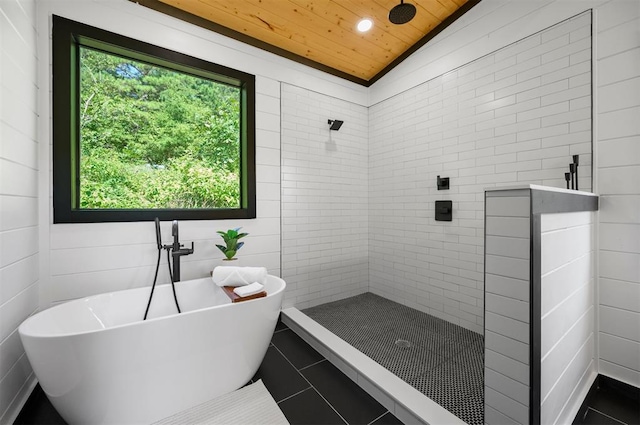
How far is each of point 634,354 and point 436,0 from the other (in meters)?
3.04

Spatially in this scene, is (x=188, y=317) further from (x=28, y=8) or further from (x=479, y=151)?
(x=479, y=151)

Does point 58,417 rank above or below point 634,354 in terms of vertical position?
below

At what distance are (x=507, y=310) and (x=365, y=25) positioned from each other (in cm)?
270

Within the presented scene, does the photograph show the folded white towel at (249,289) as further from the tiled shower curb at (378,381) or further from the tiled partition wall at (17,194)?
the tiled partition wall at (17,194)

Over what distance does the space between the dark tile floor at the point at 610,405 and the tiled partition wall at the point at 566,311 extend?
0.27 feet

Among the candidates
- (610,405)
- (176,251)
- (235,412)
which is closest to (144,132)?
(176,251)

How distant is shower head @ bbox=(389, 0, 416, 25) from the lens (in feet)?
7.54

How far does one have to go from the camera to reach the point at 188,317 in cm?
148

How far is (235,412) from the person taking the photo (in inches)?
61.8

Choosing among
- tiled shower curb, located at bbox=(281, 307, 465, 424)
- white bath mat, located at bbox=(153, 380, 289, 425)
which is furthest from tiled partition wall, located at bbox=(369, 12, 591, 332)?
white bath mat, located at bbox=(153, 380, 289, 425)

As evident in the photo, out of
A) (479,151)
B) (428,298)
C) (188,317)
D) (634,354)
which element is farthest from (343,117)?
(634,354)

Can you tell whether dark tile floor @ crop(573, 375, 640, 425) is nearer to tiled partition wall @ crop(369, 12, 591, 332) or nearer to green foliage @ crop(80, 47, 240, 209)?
tiled partition wall @ crop(369, 12, 591, 332)

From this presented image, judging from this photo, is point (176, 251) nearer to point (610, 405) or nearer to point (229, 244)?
point (229, 244)

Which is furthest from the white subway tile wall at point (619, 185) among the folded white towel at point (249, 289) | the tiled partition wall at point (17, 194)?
the tiled partition wall at point (17, 194)
